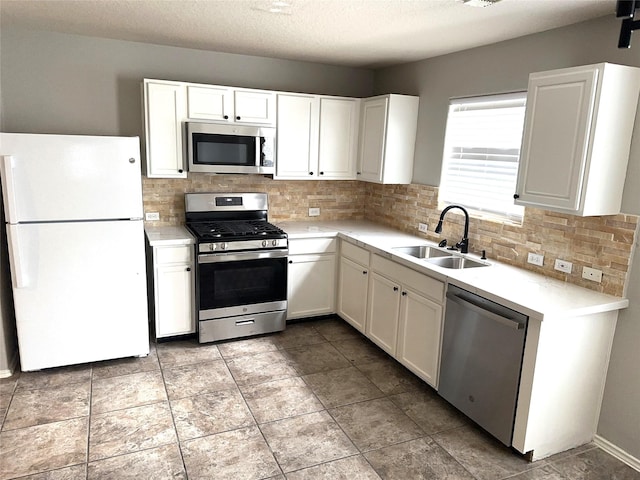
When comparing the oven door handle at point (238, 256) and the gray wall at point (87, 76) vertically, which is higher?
the gray wall at point (87, 76)

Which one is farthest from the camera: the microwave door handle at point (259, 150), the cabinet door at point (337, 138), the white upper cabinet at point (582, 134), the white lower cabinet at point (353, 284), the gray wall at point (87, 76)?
the cabinet door at point (337, 138)

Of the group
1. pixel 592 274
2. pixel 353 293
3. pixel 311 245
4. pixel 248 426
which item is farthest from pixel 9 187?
pixel 592 274

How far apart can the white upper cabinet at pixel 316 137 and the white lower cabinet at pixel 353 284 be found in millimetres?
781

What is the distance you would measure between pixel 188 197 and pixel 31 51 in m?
→ 1.59

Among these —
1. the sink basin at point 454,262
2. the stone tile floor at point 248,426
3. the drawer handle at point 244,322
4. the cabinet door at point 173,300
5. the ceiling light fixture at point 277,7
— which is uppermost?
the ceiling light fixture at point 277,7

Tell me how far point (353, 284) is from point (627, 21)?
2.67 meters

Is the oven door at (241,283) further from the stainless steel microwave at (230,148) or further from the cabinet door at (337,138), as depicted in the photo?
the cabinet door at (337,138)

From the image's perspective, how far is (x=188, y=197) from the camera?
4039mm

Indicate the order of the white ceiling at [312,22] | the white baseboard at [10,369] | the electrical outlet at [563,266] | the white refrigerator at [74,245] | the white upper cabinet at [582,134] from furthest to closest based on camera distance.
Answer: the white baseboard at [10,369]
the white refrigerator at [74,245]
the electrical outlet at [563,266]
the white ceiling at [312,22]
the white upper cabinet at [582,134]

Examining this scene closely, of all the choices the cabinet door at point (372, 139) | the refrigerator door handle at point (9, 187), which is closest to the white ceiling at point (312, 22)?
the cabinet door at point (372, 139)

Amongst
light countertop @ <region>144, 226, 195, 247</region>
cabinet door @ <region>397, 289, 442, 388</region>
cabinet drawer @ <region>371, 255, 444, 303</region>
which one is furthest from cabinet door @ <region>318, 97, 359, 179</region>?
cabinet door @ <region>397, 289, 442, 388</region>

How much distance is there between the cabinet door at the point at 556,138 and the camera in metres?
2.33

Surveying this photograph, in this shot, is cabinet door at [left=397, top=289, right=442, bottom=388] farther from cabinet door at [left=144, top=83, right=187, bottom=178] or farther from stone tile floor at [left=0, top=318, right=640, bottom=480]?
cabinet door at [left=144, top=83, right=187, bottom=178]

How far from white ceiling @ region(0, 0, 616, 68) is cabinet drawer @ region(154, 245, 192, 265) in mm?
1613
